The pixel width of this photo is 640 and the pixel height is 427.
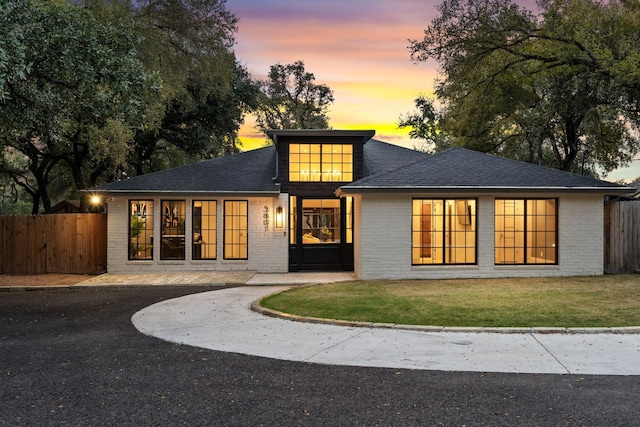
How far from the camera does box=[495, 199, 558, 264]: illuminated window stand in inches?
548

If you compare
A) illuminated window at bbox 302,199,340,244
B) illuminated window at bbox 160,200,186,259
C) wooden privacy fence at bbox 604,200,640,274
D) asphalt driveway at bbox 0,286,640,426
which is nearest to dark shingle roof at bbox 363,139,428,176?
illuminated window at bbox 302,199,340,244

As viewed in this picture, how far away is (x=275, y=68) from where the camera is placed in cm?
3878

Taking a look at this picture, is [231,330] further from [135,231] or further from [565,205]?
[565,205]

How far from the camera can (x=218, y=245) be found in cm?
1553

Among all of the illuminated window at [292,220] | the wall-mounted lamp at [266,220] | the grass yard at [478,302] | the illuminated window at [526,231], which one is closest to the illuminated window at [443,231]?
the illuminated window at [526,231]

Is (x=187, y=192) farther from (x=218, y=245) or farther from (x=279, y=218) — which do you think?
(x=279, y=218)

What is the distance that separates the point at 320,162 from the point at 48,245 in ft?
29.1

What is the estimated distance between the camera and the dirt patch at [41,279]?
13258 mm

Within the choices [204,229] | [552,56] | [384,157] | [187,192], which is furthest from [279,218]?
[552,56]

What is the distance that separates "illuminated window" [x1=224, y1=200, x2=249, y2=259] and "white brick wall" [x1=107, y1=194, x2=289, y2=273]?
0.19 m

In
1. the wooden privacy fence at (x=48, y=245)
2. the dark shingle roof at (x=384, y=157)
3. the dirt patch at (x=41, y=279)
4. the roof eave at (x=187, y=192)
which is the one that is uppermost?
the dark shingle roof at (x=384, y=157)

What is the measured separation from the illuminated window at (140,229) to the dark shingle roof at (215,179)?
25.7 inches

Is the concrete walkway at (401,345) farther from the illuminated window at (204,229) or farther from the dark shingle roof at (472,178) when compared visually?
the illuminated window at (204,229)

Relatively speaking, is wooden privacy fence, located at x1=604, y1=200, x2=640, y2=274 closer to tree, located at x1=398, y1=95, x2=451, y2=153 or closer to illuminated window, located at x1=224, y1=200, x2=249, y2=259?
illuminated window, located at x1=224, y1=200, x2=249, y2=259
